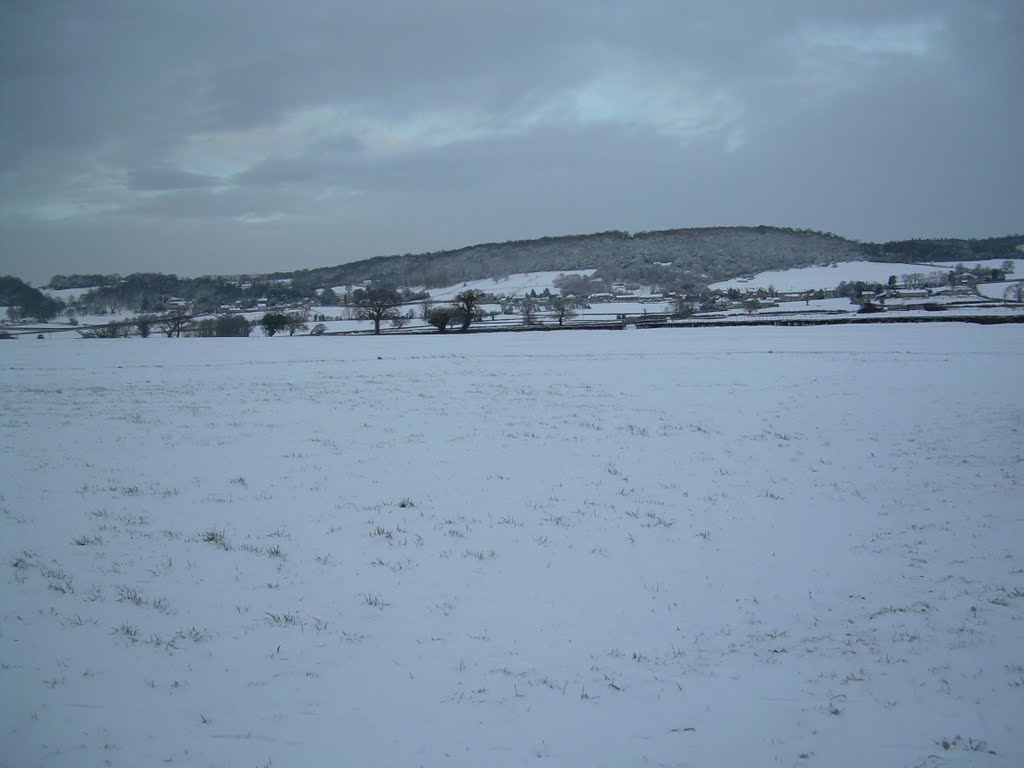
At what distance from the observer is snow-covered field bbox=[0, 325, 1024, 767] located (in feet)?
17.5

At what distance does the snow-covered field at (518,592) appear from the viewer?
533cm

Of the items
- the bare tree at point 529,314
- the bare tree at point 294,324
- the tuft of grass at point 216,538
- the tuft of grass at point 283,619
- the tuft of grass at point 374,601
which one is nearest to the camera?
the tuft of grass at point 283,619

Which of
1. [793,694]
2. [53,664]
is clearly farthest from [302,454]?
[793,694]

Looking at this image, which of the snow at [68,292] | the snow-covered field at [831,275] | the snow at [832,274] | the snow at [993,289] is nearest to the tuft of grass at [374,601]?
the snow at [993,289]

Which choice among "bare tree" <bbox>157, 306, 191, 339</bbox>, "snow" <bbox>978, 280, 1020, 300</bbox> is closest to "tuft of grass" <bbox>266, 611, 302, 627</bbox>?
"bare tree" <bbox>157, 306, 191, 339</bbox>

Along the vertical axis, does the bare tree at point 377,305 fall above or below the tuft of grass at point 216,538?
above

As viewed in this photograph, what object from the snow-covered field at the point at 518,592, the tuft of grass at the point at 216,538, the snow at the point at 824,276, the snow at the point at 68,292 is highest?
the snow at the point at 68,292

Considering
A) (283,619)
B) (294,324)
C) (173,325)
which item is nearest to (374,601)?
(283,619)

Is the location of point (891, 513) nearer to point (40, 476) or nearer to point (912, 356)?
point (40, 476)

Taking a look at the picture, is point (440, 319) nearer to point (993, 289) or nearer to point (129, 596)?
point (129, 596)

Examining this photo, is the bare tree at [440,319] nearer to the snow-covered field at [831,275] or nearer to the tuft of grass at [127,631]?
the tuft of grass at [127,631]

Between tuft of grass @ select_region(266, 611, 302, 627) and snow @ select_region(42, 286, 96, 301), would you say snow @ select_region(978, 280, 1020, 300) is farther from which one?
snow @ select_region(42, 286, 96, 301)

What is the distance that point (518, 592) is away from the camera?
25.8 ft

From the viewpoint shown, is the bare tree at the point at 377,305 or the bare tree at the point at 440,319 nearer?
the bare tree at the point at 440,319
